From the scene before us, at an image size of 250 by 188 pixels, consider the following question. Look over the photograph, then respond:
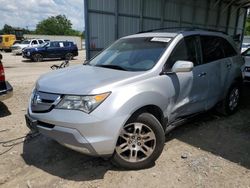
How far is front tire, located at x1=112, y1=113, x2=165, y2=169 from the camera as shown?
3.25 meters

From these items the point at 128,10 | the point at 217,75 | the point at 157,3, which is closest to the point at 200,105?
the point at 217,75

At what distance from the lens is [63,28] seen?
9062 cm

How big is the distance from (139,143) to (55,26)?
90817 millimetres

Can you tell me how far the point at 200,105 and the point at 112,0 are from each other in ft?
22.4

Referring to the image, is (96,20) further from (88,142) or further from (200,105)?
(88,142)

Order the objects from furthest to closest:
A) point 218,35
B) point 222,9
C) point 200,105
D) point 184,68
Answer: point 222,9 → point 218,35 → point 200,105 → point 184,68

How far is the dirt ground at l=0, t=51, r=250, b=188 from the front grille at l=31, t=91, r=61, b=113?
2.79 ft

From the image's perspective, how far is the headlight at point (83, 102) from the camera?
292cm

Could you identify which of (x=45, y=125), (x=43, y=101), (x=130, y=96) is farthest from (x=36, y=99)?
(x=130, y=96)

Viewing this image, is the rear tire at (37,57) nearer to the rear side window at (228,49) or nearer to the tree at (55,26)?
the rear side window at (228,49)

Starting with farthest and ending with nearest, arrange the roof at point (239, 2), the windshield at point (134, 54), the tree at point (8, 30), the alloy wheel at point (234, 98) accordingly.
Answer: the tree at point (8, 30) → the roof at point (239, 2) → the alloy wheel at point (234, 98) → the windshield at point (134, 54)

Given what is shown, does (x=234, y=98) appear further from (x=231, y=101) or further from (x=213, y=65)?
(x=213, y=65)

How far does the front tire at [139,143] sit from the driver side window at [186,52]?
903 millimetres

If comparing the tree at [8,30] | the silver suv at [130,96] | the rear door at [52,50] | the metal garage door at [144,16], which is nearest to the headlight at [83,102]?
the silver suv at [130,96]
